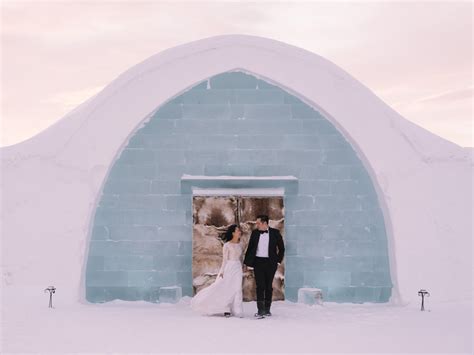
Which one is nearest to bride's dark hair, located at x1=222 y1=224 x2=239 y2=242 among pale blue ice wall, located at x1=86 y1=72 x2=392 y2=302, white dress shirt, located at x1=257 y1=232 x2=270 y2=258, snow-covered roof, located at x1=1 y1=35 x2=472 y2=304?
white dress shirt, located at x1=257 y1=232 x2=270 y2=258

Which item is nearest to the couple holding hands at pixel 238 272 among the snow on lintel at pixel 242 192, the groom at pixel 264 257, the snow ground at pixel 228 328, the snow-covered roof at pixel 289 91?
the groom at pixel 264 257

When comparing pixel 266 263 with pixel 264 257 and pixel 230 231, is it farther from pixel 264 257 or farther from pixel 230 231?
pixel 230 231

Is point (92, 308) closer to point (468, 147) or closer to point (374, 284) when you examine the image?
point (374, 284)

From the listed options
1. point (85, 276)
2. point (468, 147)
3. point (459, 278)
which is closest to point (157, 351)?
point (85, 276)

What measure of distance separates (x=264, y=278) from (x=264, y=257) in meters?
0.30

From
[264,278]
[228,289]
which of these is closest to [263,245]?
[264,278]

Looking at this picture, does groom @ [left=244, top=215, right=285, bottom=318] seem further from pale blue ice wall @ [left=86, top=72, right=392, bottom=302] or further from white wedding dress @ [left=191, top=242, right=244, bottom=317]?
pale blue ice wall @ [left=86, top=72, right=392, bottom=302]

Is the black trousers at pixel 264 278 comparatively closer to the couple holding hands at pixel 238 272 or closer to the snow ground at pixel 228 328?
the couple holding hands at pixel 238 272

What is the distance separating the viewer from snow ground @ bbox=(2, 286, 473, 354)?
7.08 m

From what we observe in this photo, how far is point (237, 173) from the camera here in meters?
10.6

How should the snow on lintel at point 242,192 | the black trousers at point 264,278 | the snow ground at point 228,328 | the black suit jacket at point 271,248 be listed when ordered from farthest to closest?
1. the snow on lintel at point 242,192
2. the black suit jacket at point 271,248
3. the black trousers at point 264,278
4. the snow ground at point 228,328

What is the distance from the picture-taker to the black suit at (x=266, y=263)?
9234 mm

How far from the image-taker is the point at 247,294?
10477mm

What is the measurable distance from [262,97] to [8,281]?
519 cm
